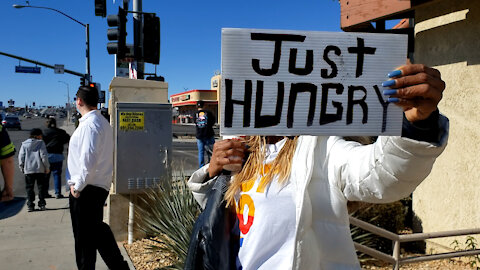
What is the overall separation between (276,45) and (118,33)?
6.65m

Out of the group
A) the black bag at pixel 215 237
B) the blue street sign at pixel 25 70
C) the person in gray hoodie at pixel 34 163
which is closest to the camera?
Result: the black bag at pixel 215 237

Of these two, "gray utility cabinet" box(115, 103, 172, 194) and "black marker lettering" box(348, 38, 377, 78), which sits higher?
"black marker lettering" box(348, 38, 377, 78)

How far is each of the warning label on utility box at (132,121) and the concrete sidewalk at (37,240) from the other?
5.16 ft

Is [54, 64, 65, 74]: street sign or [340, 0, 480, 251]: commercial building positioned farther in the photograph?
[54, 64, 65, 74]: street sign

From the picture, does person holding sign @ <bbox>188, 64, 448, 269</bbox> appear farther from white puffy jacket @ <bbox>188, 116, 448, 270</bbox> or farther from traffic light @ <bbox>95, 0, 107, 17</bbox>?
traffic light @ <bbox>95, 0, 107, 17</bbox>

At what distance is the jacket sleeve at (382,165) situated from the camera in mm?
1144

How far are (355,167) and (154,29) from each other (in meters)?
6.43

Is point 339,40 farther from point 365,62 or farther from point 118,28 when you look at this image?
point 118,28

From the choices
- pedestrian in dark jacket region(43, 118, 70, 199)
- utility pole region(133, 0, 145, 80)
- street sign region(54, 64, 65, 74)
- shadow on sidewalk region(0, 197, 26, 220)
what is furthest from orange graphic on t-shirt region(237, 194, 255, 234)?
street sign region(54, 64, 65, 74)

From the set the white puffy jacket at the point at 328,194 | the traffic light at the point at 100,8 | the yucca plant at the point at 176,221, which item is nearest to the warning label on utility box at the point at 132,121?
the yucca plant at the point at 176,221

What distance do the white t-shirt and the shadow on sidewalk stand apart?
740 cm

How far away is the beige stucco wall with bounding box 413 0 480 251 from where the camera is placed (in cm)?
445

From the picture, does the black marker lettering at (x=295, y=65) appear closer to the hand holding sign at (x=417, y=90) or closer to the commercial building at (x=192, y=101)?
the hand holding sign at (x=417, y=90)

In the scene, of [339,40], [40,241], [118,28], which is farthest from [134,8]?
[339,40]
